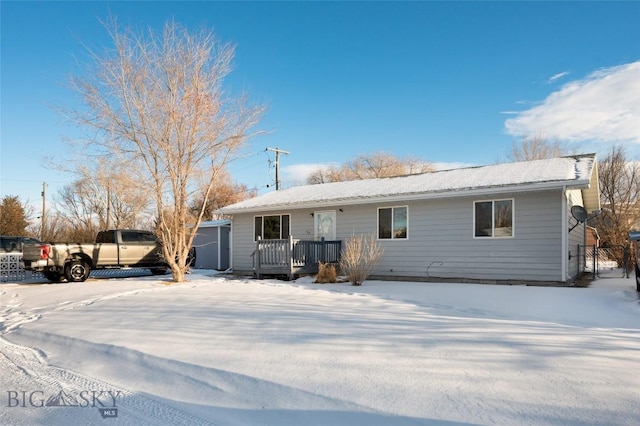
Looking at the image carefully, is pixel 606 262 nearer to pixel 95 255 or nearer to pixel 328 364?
pixel 328 364

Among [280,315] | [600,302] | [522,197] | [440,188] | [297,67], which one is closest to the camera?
[280,315]

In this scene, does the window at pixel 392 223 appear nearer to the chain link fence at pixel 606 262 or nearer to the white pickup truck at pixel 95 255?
the chain link fence at pixel 606 262

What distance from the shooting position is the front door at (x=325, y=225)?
14.8 m

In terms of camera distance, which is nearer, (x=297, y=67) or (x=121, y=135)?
(x=121, y=135)

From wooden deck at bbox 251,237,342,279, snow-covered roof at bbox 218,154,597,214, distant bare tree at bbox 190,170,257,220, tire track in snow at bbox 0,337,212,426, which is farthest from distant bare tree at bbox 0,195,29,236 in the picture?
tire track in snow at bbox 0,337,212,426

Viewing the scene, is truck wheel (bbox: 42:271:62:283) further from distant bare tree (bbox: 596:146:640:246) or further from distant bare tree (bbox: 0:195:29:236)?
distant bare tree (bbox: 596:146:640:246)

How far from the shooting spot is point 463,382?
150 inches

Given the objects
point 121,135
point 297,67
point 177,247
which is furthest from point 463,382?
point 297,67

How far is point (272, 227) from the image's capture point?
1630 centimetres

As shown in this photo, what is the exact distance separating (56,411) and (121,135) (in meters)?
10.8

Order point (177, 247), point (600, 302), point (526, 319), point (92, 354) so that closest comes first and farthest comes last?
point (92, 354), point (526, 319), point (600, 302), point (177, 247)

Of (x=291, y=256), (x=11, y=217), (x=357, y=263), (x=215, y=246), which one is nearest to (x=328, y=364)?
(x=357, y=263)

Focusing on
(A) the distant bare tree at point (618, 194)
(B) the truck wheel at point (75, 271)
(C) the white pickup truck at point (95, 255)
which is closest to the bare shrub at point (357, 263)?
(C) the white pickup truck at point (95, 255)

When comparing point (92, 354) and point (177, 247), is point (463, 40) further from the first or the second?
point (92, 354)
